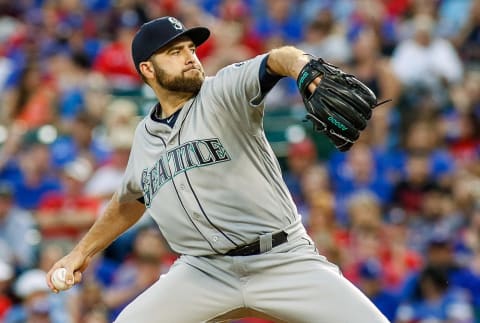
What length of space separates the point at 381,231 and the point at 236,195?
13.4 feet

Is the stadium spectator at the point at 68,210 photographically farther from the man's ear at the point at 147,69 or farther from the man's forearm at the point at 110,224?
the man's ear at the point at 147,69

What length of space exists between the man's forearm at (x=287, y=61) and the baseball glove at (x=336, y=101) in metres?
0.04

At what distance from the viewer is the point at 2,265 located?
859cm

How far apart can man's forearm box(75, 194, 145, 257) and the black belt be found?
739mm

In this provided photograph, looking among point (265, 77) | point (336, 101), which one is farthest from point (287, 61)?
point (336, 101)

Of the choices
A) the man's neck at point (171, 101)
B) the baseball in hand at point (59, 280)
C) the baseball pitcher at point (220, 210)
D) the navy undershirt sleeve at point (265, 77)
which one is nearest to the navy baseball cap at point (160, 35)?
the baseball pitcher at point (220, 210)

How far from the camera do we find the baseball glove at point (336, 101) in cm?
404

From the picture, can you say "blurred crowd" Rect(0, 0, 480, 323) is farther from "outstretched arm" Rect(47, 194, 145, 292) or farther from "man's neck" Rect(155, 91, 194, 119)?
"man's neck" Rect(155, 91, 194, 119)

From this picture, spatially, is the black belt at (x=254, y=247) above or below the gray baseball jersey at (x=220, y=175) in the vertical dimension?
below

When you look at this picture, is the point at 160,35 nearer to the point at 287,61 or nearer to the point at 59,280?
the point at 287,61

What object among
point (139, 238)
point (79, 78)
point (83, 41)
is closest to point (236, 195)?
point (139, 238)

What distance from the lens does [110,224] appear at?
533cm

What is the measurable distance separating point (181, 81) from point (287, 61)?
0.84 meters

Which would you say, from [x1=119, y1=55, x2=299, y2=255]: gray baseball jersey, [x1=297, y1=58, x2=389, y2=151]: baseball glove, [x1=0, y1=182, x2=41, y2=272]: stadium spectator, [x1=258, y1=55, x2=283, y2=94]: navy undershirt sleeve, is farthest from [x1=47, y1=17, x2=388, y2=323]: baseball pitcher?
[x1=0, y1=182, x2=41, y2=272]: stadium spectator
